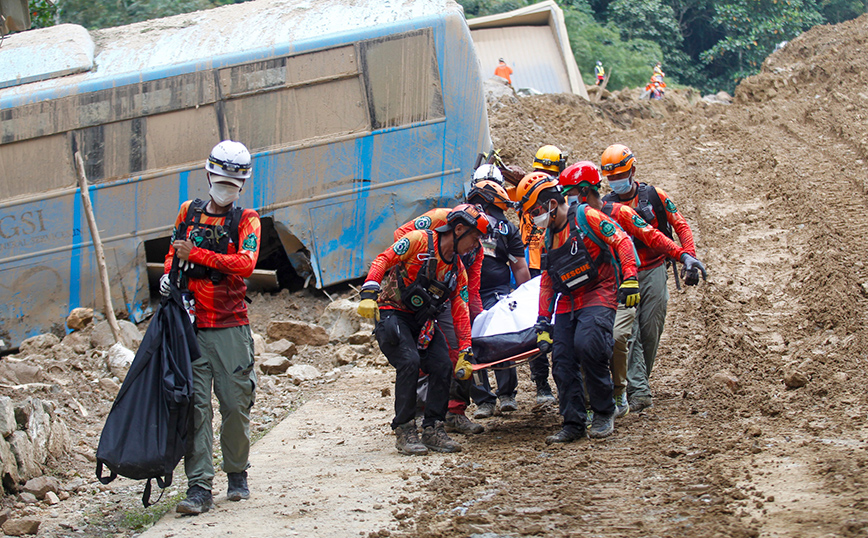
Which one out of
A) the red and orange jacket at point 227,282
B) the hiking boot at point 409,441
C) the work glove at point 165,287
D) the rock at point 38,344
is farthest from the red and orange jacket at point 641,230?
the rock at point 38,344

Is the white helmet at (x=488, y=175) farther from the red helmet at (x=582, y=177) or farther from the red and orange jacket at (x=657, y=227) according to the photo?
the red and orange jacket at (x=657, y=227)

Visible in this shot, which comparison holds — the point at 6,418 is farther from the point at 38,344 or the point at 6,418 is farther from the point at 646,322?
the point at 38,344

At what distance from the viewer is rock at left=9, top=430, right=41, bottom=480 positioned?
549 centimetres

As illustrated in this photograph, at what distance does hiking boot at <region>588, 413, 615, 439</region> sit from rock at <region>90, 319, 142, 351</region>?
6136 mm

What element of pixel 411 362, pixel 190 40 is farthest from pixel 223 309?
pixel 190 40

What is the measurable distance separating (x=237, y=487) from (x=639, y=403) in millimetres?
2942

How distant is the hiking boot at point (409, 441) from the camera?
569 centimetres

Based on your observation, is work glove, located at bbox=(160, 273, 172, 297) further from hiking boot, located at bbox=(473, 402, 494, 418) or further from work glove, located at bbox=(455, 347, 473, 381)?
hiking boot, located at bbox=(473, 402, 494, 418)

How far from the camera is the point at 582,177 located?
18.9 feet

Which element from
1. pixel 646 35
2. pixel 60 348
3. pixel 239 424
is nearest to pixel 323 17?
pixel 60 348

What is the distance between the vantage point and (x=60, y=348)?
957cm

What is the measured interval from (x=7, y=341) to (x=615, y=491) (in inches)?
350

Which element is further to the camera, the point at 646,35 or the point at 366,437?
the point at 646,35

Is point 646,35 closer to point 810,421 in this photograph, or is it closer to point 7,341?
point 7,341
